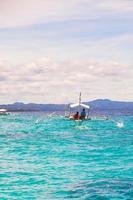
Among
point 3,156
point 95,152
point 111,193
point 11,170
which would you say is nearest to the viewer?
point 111,193

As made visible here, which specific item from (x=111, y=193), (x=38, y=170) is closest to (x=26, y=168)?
(x=38, y=170)

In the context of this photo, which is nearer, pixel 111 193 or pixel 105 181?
pixel 111 193

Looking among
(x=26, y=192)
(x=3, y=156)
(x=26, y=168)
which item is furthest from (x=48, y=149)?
(x=26, y=192)

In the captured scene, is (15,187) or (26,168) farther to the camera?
(26,168)

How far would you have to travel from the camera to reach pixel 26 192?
26.3m

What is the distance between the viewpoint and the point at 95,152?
155ft

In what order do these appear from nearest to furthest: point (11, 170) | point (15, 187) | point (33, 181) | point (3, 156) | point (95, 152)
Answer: point (15, 187), point (33, 181), point (11, 170), point (3, 156), point (95, 152)

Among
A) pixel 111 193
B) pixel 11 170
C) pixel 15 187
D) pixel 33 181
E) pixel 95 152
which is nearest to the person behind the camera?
pixel 111 193

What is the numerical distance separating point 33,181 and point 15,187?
1.98m

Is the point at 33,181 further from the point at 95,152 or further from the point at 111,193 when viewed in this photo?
the point at 95,152

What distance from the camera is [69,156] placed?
42.9 m

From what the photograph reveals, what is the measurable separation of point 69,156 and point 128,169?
970cm

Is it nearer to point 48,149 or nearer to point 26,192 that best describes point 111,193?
point 26,192

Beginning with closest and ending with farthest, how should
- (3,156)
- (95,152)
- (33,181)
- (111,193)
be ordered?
(111,193)
(33,181)
(3,156)
(95,152)
